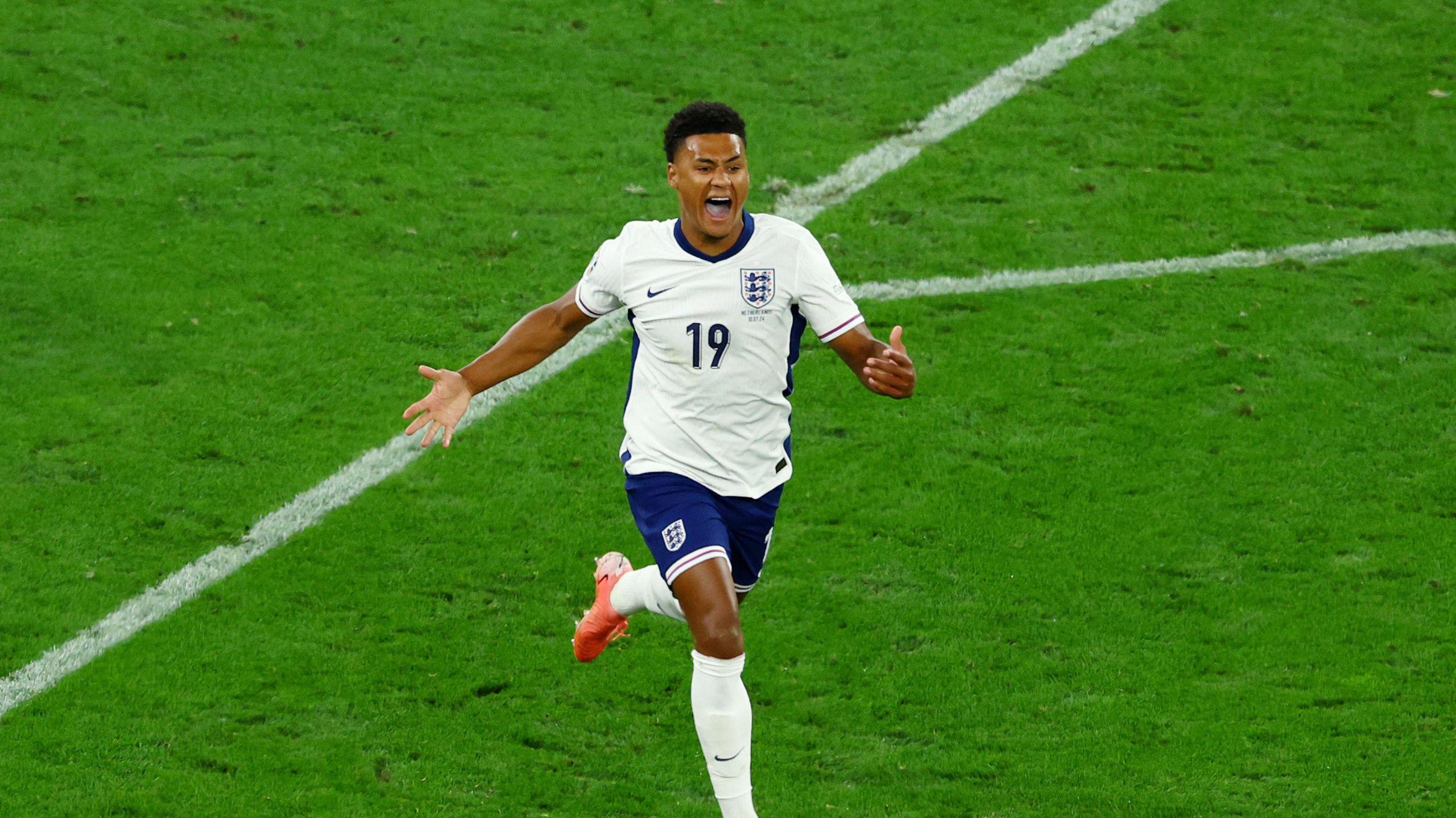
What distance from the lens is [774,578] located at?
20.9ft

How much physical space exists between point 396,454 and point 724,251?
249 centimetres

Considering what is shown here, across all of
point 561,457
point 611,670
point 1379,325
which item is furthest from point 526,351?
point 1379,325

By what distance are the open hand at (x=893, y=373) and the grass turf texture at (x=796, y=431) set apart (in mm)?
1340

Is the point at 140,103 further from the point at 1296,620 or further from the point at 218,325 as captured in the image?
the point at 1296,620

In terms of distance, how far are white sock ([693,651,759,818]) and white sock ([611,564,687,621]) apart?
56cm

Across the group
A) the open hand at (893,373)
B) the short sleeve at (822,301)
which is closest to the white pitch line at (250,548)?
the short sleeve at (822,301)

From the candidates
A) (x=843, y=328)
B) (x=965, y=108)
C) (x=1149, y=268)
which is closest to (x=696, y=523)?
(x=843, y=328)

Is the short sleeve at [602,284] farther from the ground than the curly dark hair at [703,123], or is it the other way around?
the curly dark hair at [703,123]

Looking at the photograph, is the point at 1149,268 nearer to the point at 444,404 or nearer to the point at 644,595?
the point at 644,595

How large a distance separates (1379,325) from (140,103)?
21.9 feet

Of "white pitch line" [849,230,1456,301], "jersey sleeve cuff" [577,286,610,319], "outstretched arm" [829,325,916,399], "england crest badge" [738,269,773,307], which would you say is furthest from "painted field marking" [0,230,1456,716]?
"outstretched arm" [829,325,916,399]

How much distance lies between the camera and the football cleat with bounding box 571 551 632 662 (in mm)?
5715

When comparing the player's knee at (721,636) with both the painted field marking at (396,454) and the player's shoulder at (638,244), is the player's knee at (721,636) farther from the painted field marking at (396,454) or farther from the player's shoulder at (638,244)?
the painted field marking at (396,454)

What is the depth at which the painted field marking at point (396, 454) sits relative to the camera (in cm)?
586
